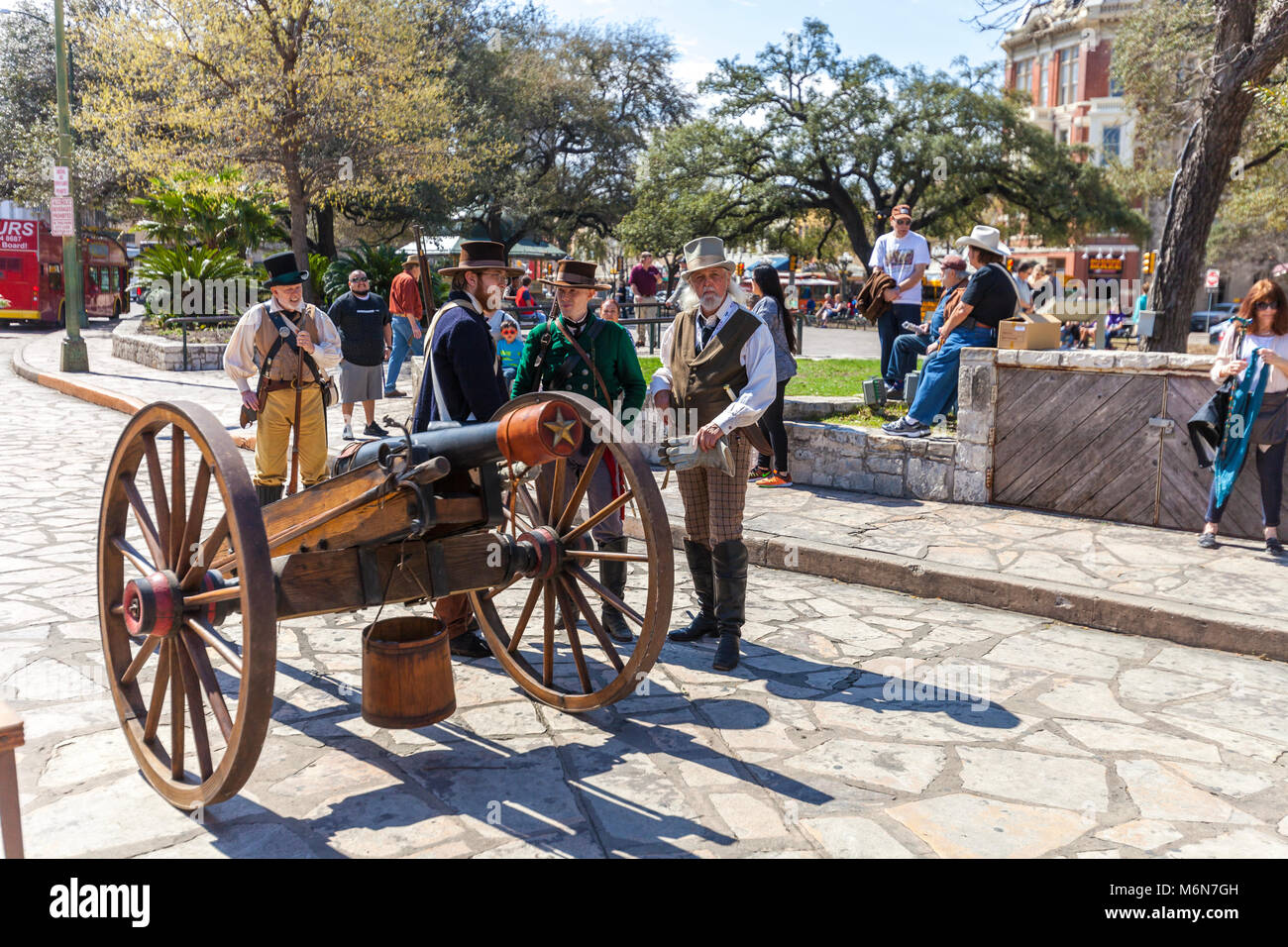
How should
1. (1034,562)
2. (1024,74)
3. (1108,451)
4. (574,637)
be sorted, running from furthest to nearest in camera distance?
(1024,74) → (1108,451) → (1034,562) → (574,637)

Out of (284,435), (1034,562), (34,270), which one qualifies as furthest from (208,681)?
(34,270)

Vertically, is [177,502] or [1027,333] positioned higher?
[1027,333]

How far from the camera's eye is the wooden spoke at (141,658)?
12.1ft

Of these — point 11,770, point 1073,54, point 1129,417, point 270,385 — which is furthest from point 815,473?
point 1073,54

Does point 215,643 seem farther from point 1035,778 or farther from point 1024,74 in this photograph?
point 1024,74

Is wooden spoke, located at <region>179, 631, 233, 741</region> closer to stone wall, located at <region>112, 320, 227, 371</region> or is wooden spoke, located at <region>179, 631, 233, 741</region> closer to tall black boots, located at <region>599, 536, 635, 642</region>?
tall black boots, located at <region>599, 536, 635, 642</region>

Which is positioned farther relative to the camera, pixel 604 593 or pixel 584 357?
pixel 584 357

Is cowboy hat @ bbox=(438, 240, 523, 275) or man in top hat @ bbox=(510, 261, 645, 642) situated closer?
cowboy hat @ bbox=(438, 240, 523, 275)

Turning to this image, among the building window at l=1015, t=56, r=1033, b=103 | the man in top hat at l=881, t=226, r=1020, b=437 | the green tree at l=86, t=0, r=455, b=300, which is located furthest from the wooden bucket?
the building window at l=1015, t=56, r=1033, b=103

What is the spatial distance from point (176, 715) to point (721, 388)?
285cm

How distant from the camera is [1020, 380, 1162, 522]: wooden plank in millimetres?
7496

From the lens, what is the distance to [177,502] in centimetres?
367
